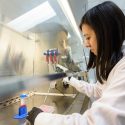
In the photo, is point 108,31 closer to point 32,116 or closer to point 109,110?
point 109,110

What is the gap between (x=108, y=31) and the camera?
0.86 m

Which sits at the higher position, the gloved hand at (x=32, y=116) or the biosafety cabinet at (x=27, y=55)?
the biosafety cabinet at (x=27, y=55)

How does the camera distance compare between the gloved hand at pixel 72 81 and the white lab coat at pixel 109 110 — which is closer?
the white lab coat at pixel 109 110

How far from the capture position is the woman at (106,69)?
62 centimetres

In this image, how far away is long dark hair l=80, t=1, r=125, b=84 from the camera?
2.84 feet

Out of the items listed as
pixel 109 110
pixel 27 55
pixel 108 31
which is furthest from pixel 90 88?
pixel 109 110

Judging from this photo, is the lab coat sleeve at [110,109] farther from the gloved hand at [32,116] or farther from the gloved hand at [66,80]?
the gloved hand at [66,80]

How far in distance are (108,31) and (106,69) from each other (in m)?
0.20

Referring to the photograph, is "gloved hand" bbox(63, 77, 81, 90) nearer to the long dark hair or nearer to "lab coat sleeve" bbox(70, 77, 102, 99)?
"lab coat sleeve" bbox(70, 77, 102, 99)

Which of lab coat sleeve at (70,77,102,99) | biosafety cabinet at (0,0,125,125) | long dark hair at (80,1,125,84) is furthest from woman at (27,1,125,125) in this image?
lab coat sleeve at (70,77,102,99)

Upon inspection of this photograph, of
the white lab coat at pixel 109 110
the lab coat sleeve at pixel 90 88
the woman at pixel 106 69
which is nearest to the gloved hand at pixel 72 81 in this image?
the lab coat sleeve at pixel 90 88

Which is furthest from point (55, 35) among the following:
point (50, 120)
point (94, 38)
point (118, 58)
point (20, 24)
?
point (50, 120)

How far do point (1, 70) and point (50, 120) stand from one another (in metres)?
0.36

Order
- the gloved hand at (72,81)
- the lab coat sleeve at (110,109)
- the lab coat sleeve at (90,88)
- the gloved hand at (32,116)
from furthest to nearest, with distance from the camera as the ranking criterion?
1. the gloved hand at (72,81)
2. the lab coat sleeve at (90,88)
3. the gloved hand at (32,116)
4. the lab coat sleeve at (110,109)
